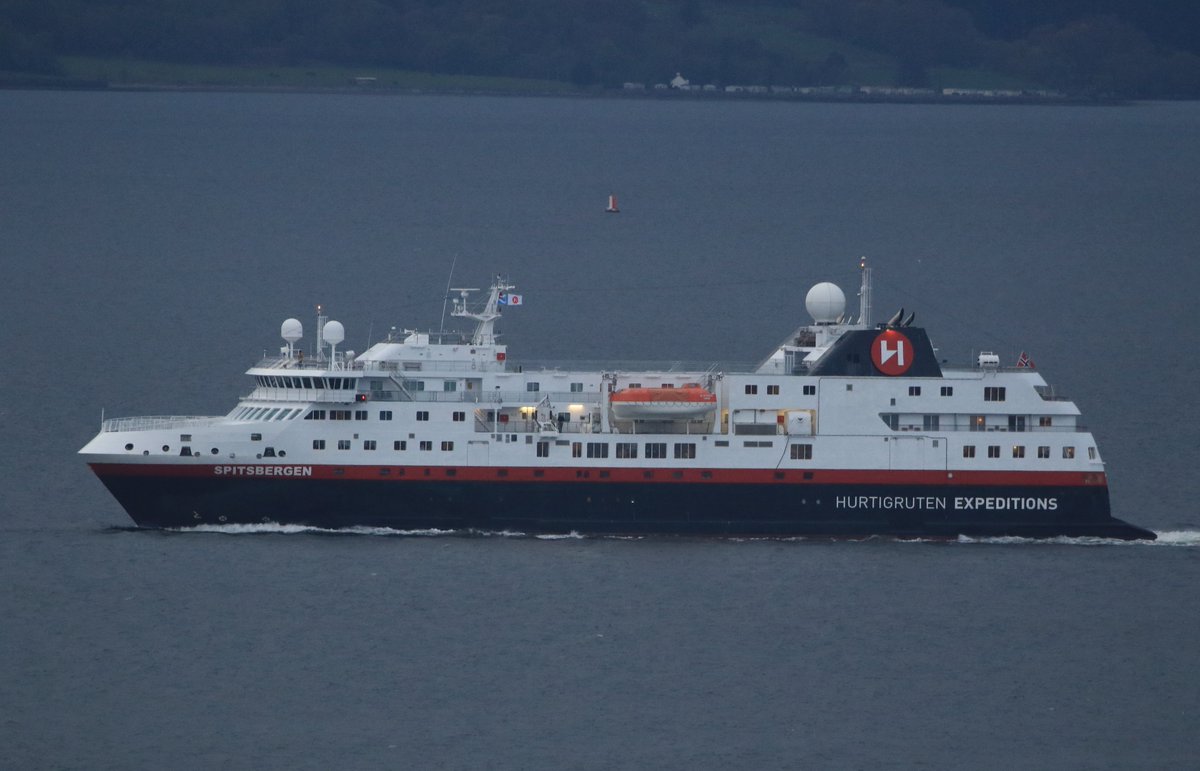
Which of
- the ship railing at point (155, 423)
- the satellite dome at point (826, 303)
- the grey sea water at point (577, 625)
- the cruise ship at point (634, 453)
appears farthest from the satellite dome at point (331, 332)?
the satellite dome at point (826, 303)

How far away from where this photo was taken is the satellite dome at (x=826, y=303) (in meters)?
75.4

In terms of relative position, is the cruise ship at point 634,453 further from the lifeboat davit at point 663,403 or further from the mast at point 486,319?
the mast at point 486,319

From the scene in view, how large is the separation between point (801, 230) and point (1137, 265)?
83.3 feet

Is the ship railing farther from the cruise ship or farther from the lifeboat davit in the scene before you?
the lifeboat davit

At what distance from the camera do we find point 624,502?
71.9m

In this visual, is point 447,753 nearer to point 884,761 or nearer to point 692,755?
point 692,755

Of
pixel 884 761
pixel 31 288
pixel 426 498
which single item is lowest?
pixel 884 761

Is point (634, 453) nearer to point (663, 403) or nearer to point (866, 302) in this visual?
point (663, 403)

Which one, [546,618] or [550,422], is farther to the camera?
[550,422]

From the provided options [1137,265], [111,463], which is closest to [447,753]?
[111,463]

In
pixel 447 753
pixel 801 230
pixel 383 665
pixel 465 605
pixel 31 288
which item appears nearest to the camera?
pixel 447 753

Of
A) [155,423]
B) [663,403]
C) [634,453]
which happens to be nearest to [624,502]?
[634,453]

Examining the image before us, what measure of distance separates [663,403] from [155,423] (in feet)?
51.6

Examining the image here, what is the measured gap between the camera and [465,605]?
64.1 m
